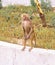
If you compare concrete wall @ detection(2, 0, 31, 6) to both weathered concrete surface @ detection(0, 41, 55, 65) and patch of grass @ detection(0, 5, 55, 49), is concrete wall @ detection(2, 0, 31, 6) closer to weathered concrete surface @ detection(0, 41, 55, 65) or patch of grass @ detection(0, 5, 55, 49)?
patch of grass @ detection(0, 5, 55, 49)

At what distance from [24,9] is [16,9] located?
35 cm

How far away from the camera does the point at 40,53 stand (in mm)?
6707

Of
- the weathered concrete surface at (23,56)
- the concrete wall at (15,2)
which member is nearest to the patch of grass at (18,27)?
the weathered concrete surface at (23,56)

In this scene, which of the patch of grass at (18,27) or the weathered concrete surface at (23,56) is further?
the patch of grass at (18,27)

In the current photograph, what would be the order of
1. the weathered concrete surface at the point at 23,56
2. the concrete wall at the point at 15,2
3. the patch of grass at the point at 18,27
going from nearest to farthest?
the weathered concrete surface at the point at 23,56 < the patch of grass at the point at 18,27 < the concrete wall at the point at 15,2

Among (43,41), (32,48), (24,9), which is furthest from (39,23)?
(32,48)

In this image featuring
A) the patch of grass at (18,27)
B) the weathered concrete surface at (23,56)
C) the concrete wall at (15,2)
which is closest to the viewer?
the weathered concrete surface at (23,56)

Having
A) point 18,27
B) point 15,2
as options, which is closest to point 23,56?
point 18,27

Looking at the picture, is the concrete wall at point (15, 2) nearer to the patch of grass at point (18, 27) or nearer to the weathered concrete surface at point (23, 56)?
the patch of grass at point (18, 27)

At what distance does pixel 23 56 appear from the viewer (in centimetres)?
701

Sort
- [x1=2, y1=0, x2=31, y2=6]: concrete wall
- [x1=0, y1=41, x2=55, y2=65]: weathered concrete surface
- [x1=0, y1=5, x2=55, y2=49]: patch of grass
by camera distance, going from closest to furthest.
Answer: [x1=0, y1=41, x2=55, y2=65]: weathered concrete surface
[x1=0, y1=5, x2=55, y2=49]: patch of grass
[x1=2, y1=0, x2=31, y2=6]: concrete wall

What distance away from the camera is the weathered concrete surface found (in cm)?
659

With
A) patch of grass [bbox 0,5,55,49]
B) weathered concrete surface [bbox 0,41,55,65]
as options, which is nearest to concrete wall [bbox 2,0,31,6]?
patch of grass [bbox 0,5,55,49]

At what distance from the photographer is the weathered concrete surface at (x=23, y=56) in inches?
260
